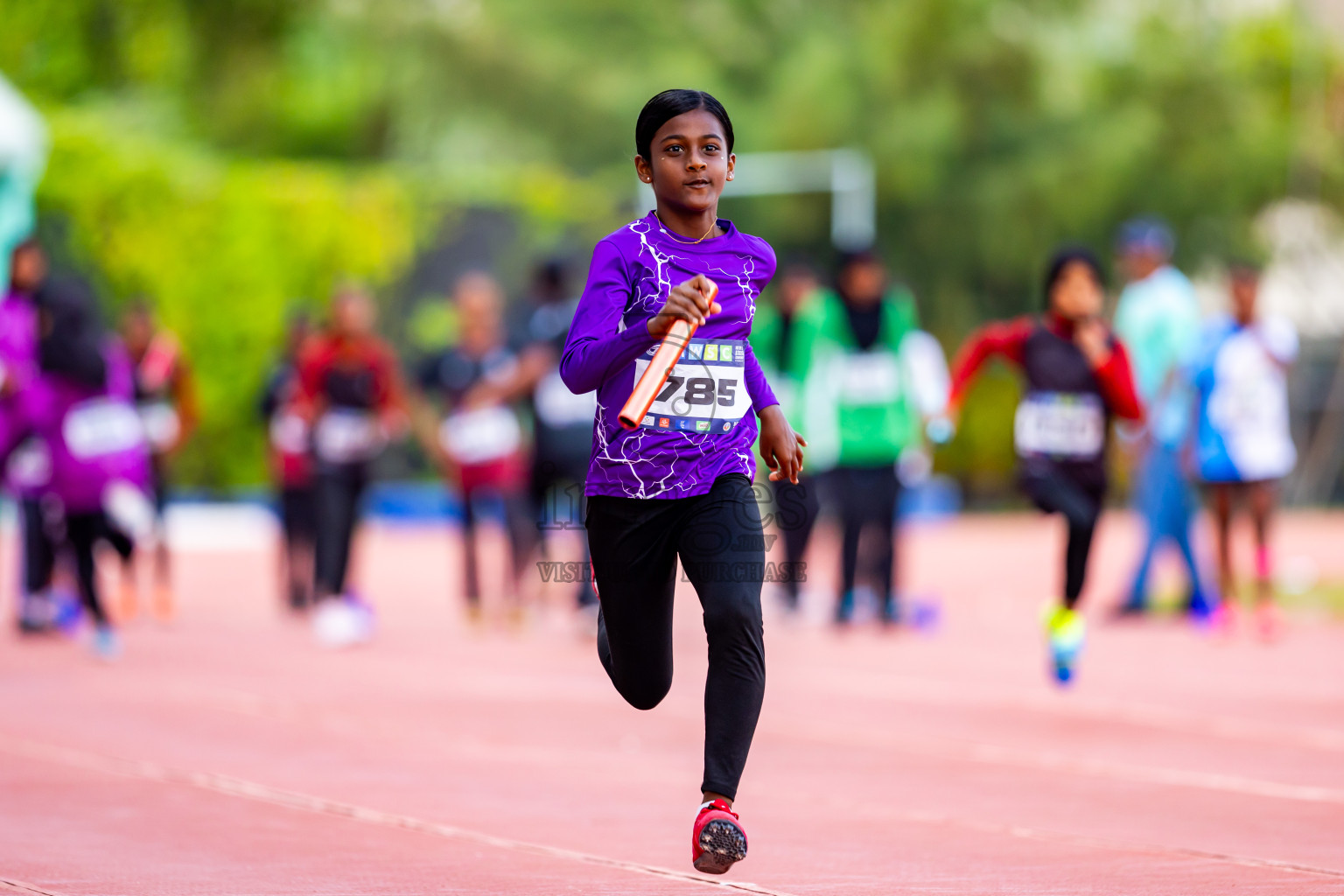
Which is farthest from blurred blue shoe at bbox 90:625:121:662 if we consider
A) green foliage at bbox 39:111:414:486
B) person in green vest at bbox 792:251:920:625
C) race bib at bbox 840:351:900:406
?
green foliage at bbox 39:111:414:486

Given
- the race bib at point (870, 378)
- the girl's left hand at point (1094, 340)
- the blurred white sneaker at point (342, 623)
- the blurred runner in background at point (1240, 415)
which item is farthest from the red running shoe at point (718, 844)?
the race bib at point (870, 378)

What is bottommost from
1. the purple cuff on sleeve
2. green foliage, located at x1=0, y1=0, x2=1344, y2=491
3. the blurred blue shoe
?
the blurred blue shoe

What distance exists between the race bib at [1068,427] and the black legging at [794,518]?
45.8 inches

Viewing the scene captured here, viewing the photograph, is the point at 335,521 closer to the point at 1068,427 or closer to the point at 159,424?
the point at 159,424

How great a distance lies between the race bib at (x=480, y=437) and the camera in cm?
1237

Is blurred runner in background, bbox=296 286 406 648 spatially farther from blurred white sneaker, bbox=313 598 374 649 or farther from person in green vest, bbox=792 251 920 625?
person in green vest, bbox=792 251 920 625

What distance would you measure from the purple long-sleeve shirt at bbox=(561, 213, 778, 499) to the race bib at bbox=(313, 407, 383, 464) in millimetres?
7116

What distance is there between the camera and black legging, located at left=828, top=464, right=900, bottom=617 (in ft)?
41.3

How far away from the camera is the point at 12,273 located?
1099 cm

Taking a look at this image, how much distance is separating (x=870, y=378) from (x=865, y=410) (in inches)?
8.1

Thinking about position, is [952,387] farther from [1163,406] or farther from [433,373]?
[433,373]

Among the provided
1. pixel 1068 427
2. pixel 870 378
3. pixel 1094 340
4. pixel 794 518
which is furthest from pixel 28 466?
pixel 1094 340

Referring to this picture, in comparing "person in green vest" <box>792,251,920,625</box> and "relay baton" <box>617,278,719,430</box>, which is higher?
"person in green vest" <box>792,251,920,625</box>

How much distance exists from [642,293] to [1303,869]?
241 centimetres
